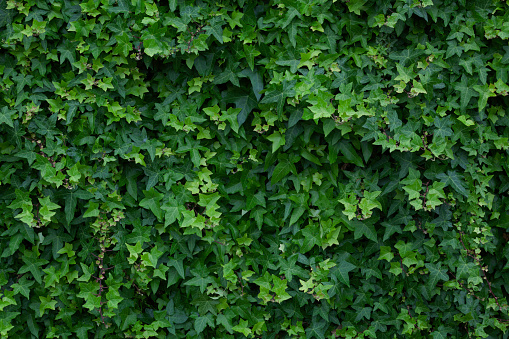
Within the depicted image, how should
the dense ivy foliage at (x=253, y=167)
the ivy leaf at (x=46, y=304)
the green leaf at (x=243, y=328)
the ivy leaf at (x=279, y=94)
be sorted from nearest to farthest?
the ivy leaf at (x=279, y=94), the dense ivy foliage at (x=253, y=167), the green leaf at (x=243, y=328), the ivy leaf at (x=46, y=304)

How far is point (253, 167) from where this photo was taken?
2.98m

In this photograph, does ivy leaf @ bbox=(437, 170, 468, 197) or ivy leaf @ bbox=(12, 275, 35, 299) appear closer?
ivy leaf @ bbox=(437, 170, 468, 197)

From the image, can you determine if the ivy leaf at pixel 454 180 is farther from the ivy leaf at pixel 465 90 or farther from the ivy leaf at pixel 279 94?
the ivy leaf at pixel 279 94

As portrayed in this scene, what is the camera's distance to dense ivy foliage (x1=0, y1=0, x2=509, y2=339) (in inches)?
111

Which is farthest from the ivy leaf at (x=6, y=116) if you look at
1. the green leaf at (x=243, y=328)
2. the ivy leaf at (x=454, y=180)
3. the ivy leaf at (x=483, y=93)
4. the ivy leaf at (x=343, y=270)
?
the ivy leaf at (x=483, y=93)

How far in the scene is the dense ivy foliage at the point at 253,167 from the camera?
9.26 feet

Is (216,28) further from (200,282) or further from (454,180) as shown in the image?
(454,180)

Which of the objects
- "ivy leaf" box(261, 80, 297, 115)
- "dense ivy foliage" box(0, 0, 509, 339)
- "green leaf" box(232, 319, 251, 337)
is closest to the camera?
"ivy leaf" box(261, 80, 297, 115)

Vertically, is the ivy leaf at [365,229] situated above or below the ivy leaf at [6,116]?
below

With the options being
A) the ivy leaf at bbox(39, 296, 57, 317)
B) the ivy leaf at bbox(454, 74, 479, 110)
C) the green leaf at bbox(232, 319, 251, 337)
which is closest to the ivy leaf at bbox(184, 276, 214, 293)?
the green leaf at bbox(232, 319, 251, 337)

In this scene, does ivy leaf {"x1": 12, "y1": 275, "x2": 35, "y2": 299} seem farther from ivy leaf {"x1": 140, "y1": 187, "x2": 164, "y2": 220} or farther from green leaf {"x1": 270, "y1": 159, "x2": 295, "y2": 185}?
green leaf {"x1": 270, "y1": 159, "x2": 295, "y2": 185}

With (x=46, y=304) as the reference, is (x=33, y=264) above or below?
above

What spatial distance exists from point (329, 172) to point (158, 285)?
1490mm

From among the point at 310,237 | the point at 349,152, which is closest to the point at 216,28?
the point at 349,152
